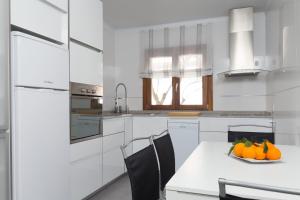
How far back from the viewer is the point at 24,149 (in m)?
1.59

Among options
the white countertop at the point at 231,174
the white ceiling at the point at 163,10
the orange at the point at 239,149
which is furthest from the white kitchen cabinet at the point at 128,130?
the orange at the point at 239,149

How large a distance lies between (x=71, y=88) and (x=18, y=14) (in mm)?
775

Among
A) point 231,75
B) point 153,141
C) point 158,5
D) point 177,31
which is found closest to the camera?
point 153,141

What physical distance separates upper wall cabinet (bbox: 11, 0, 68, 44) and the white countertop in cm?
154

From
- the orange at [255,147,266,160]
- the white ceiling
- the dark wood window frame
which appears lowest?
the orange at [255,147,266,160]

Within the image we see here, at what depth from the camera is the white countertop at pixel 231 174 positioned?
82cm

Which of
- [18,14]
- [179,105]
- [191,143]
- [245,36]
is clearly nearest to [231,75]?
[245,36]

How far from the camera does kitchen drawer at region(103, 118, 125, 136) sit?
280cm

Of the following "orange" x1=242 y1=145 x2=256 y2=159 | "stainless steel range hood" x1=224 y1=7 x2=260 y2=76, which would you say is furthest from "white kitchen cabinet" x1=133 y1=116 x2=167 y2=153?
"orange" x1=242 y1=145 x2=256 y2=159

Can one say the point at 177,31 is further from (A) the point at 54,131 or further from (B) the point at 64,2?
(A) the point at 54,131

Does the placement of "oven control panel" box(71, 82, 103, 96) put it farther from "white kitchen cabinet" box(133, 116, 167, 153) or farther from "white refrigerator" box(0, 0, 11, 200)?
"white kitchen cabinet" box(133, 116, 167, 153)

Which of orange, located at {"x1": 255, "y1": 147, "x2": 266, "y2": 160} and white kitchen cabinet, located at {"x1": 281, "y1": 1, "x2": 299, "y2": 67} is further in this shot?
white kitchen cabinet, located at {"x1": 281, "y1": 1, "x2": 299, "y2": 67}

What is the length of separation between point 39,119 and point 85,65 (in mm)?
881

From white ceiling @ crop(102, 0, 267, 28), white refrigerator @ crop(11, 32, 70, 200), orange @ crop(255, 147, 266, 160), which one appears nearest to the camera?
orange @ crop(255, 147, 266, 160)
